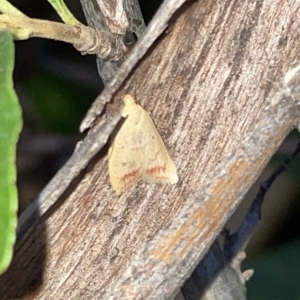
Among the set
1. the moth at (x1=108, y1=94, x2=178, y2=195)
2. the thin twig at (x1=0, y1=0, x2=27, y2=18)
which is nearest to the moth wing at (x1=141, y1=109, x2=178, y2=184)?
the moth at (x1=108, y1=94, x2=178, y2=195)

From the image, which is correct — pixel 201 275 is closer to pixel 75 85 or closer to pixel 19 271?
pixel 19 271

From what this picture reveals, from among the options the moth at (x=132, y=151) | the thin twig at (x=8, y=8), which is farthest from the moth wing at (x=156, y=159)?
the thin twig at (x=8, y=8)

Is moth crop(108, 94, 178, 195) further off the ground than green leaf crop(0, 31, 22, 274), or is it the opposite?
green leaf crop(0, 31, 22, 274)

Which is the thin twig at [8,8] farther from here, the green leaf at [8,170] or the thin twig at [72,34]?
the green leaf at [8,170]

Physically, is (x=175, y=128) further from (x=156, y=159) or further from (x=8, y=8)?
(x=8, y=8)

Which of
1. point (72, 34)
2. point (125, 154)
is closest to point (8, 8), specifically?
point (72, 34)

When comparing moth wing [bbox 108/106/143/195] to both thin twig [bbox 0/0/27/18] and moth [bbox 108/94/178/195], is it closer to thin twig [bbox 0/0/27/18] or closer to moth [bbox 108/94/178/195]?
moth [bbox 108/94/178/195]
